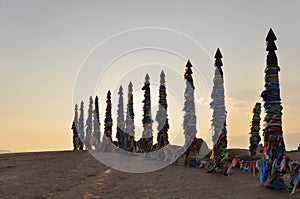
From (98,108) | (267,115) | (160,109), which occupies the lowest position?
(267,115)

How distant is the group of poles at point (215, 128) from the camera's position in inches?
586

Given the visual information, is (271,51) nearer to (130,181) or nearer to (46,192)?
(130,181)

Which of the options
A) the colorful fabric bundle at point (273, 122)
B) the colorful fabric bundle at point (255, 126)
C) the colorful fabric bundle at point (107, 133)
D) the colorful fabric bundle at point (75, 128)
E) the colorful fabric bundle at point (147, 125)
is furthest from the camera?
the colorful fabric bundle at point (75, 128)

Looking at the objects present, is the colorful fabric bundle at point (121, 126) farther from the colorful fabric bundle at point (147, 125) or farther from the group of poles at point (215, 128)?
the colorful fabric bundle at point (147, 125)

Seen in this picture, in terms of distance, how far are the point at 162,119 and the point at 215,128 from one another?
8.71 meters

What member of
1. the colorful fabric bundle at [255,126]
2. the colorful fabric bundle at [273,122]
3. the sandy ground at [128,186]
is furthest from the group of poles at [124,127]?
the colorful fabric bundle at [273,122]

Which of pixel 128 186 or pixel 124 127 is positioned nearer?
pixel 128 186

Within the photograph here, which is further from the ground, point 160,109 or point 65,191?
point 160,109

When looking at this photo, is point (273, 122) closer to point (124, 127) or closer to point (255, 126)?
point (255, 126)

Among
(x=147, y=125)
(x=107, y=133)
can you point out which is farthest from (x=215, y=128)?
(x=107, y=133)

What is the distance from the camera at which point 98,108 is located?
54.6 meters

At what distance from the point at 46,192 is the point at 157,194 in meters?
5.29

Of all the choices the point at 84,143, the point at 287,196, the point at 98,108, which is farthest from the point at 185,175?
the point at 84,143

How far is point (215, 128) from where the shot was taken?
2433 centimetres
